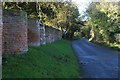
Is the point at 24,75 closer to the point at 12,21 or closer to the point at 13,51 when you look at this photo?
the point at 13,51

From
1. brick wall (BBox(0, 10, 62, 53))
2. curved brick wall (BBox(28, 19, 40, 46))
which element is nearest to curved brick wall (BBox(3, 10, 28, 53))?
brick wall (BBox(0, 10, 62, 53))

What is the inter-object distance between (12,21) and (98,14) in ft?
120

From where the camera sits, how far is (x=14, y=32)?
1482 centimetres

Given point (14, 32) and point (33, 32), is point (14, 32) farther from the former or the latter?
point (33, 32)

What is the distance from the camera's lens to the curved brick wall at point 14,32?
14320mm

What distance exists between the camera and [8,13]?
47.8ft

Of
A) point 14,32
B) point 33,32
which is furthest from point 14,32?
point 33,32

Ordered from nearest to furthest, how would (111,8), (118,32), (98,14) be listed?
(111,8), (118,32), (98,14)

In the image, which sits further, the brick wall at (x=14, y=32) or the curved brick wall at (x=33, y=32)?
the curved brick wall at (x=33, y=32)

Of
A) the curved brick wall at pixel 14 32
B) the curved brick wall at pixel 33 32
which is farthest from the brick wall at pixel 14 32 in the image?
the curved brick wall at pixel 33 32

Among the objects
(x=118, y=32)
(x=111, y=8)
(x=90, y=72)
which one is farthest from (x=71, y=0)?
(x=90, y=72)

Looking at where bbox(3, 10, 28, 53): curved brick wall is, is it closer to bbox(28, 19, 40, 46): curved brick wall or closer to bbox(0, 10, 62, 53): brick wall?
bbox(0, 10, 62, 53): brick wall

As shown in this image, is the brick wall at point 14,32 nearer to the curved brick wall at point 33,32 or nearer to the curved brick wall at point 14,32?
the curved brick wall at point 14,32

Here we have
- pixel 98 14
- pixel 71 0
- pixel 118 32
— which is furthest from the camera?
pixel 98 14
